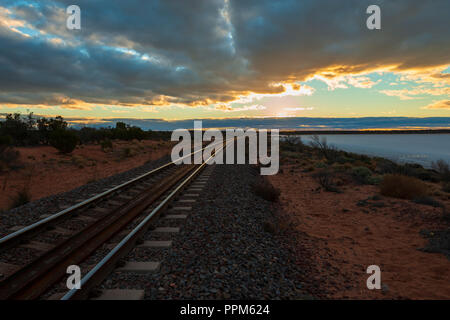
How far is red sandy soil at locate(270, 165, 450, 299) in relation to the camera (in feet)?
15.6

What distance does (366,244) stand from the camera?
22.8 feet

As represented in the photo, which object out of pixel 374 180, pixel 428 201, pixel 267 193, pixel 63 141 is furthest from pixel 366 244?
pixel 63 141

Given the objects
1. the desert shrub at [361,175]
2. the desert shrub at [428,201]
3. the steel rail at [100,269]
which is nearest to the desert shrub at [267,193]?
the steel rail at [100,269]

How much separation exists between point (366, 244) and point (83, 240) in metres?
7.06

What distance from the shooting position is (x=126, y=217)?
741 centimetres

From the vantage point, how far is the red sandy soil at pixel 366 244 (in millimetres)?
4758

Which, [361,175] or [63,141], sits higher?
[63,141]

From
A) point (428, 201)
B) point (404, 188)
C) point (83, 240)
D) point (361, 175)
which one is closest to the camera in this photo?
point (83, 240)

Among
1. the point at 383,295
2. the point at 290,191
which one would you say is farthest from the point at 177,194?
the point at 383,295

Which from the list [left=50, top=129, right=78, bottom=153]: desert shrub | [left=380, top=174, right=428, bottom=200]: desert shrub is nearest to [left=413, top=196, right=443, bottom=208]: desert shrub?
[left=380, top=174, right=428, bottom=200]: desert shrub

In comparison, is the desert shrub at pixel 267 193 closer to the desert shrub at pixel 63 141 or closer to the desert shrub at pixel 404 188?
the desert shrub at pixel 404 188

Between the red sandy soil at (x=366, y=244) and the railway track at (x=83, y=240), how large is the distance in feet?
12.6

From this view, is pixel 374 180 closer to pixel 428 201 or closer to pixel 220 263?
pixel 428 201
